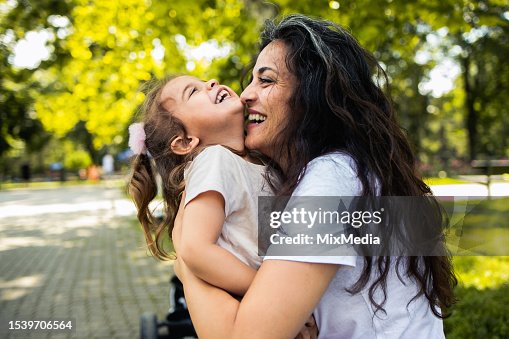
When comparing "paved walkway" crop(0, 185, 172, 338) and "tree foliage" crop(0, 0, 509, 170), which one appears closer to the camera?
"tree foliage" crop(0, 0, 509, 170)

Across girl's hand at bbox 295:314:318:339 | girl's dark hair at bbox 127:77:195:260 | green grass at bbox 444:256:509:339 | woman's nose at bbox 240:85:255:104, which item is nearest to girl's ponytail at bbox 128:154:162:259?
girl's dark hair at bbox 127:77:195:260

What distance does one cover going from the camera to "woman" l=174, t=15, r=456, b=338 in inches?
48.0

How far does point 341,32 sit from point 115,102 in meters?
8.93

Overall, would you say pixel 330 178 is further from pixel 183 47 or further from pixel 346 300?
pixel 183 47

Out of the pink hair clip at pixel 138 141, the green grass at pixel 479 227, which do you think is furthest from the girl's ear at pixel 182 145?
the green grass at pixel 479 227

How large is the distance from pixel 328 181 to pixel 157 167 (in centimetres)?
98

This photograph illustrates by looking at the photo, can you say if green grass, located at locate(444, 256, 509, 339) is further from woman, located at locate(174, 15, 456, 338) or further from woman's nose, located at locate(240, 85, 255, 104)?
woman's nose, located at locate(240, 85, 255, 104)

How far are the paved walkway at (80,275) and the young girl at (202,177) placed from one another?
640 mm

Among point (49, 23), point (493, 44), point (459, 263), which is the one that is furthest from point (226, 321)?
point (493, 44)

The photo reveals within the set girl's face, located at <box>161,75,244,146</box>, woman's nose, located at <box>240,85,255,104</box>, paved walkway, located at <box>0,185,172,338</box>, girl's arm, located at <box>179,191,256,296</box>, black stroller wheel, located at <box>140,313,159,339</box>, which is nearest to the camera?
girl's arm, located at <box>179,191,256,296</box>

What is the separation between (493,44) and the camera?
19.9m

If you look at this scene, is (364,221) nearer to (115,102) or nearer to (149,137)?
(149,137)

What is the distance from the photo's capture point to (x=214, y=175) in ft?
5.00

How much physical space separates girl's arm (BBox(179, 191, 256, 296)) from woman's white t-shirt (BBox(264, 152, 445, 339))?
0.70 ft
